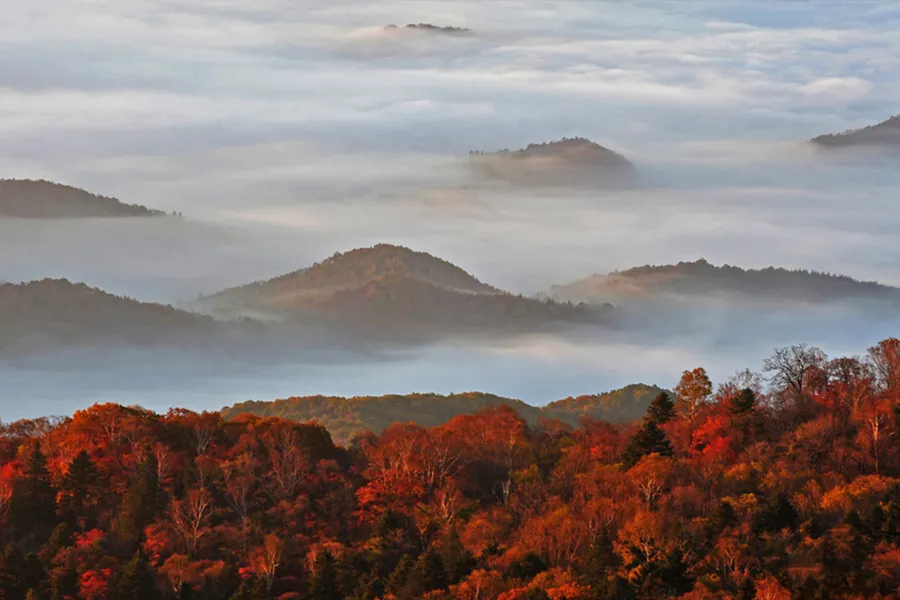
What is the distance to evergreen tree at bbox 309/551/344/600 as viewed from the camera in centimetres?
12825

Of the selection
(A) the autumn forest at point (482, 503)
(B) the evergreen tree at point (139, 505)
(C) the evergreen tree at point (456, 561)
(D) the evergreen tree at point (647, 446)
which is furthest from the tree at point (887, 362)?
(B) the evergreen tree at point (139, 505)

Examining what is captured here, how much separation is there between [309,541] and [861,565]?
48.3m

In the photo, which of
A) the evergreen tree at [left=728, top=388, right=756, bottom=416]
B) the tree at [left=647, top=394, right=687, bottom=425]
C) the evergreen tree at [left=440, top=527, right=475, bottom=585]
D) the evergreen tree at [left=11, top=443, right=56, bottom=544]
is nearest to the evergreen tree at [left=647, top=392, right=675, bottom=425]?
the tree at [left=647, top=394, right=687, bottom=425]

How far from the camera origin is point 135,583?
131 metres

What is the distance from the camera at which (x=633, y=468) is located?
5600 inches

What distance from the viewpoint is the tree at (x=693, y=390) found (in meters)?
158

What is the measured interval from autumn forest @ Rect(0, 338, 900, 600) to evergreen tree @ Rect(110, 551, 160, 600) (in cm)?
17

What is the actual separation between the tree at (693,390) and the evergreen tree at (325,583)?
4481 centimetres

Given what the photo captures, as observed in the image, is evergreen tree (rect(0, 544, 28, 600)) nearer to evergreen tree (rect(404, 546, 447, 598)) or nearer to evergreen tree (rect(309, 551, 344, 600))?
evergreen tree (rect(309, 551, 344, 600))

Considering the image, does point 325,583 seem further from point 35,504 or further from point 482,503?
point 35,504

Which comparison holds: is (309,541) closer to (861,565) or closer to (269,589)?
(269,589)

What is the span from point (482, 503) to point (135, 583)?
33171mm

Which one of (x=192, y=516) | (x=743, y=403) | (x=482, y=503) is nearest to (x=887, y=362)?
(x=743, y=403)

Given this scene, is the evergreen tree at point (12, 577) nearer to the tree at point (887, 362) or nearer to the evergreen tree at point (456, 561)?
the evergreen tree at point (456, 561)
